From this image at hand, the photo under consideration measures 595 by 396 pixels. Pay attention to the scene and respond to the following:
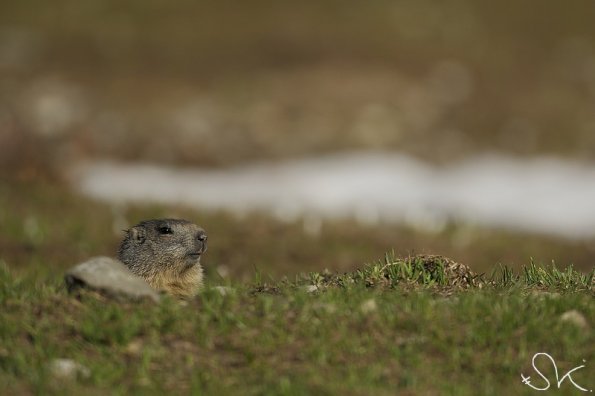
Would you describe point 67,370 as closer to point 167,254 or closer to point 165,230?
point 167,254

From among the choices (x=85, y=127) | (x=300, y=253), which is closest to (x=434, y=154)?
(x=85, y=127)

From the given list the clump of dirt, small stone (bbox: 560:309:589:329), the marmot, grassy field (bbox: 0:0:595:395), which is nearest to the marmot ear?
Answer: the marmot

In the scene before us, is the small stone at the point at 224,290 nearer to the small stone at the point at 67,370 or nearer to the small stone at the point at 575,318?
the small stone at the point at 67,370

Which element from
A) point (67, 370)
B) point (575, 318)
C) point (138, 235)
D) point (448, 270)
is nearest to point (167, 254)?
point (138, 235)

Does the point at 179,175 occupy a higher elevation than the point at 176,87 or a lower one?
lower

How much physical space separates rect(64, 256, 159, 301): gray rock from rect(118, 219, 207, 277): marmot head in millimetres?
2442

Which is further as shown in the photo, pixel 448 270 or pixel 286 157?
pixel 286 157

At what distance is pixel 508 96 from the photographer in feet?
137

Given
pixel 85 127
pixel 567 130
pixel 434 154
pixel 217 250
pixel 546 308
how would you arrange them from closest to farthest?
1. pixel 546 308
2. pixel 217 250
3. pixel 85 127
4. pixel 434 154
5. pixel 567 130

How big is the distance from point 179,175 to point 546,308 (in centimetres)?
2311

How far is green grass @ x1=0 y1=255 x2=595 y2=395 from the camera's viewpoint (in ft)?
27.6

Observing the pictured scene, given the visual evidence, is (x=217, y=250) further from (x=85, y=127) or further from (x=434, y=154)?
(x=434, y=154)

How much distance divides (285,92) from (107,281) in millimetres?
31754

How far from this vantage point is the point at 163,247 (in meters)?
12.4
